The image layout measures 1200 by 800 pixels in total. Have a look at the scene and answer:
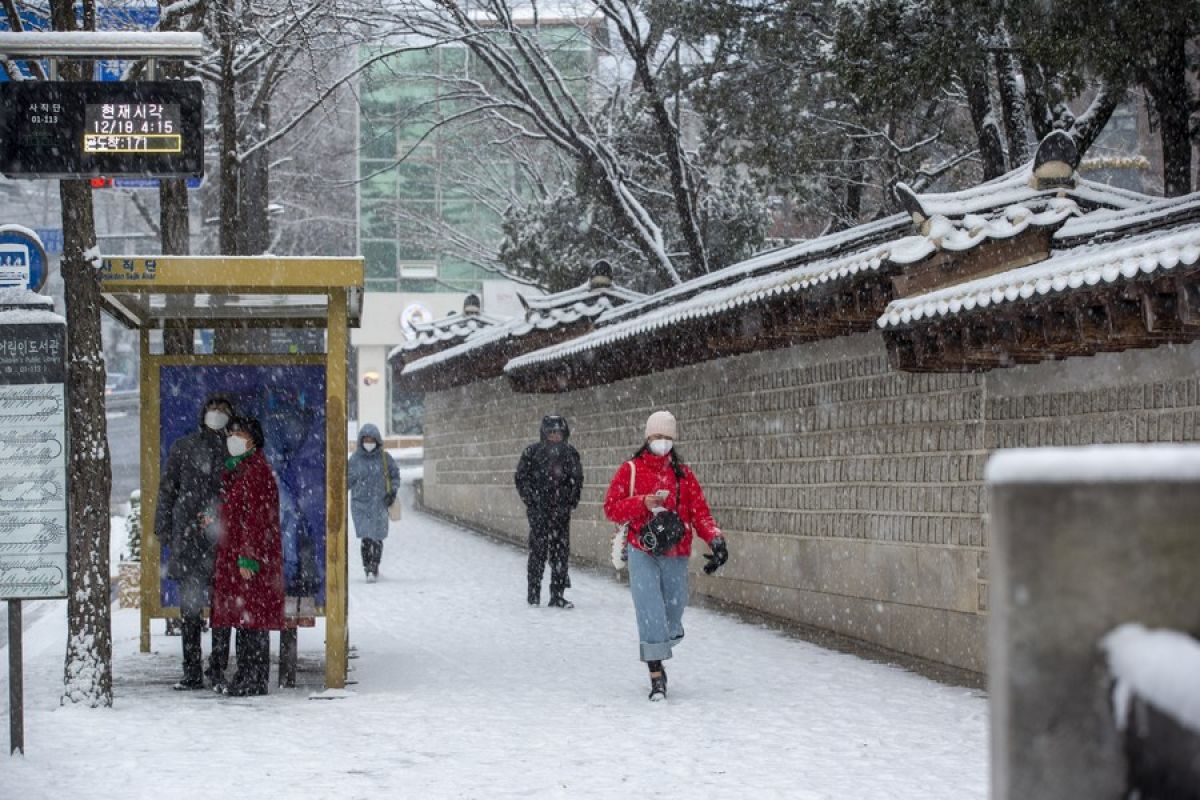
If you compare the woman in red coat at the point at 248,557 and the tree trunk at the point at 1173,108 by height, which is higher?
the tree trunk at the point at 1173,108

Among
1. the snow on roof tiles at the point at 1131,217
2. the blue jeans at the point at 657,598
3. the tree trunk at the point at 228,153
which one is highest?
the tree trunk at the point at 228,153

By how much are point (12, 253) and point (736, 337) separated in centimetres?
651

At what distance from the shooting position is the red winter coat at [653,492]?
920 centimetres

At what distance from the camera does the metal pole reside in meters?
7.21

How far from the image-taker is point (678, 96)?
854 inches

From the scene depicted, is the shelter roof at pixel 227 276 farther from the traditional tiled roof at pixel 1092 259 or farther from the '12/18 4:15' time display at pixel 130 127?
the traditional tiled roof at pixel 1092 259

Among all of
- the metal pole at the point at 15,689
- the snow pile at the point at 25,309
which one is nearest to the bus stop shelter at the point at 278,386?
the snow pile at the point at 25,309

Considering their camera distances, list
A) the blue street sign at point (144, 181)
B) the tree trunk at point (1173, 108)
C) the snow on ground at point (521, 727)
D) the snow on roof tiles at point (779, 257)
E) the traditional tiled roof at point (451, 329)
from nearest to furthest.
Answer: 1. the snow on ground at point (521, 727)
2. the blue street sign at point (144, 181)
3. the snow on roof tiles at point (779, 257)
4. the tree trunk at point (1173, 108)
5. the traditional tiled roof at point (451, 329)

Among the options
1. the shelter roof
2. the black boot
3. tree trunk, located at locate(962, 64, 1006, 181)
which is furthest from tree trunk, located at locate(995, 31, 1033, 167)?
the black boot

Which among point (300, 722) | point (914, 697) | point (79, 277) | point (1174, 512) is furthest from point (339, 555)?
point (1174, 512)

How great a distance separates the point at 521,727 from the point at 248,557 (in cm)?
203

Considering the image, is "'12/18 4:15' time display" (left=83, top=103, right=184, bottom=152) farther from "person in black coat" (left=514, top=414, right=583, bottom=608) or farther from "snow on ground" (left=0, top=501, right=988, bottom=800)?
"person in black coat" (left=514, top=414, right=583, bottom=608)

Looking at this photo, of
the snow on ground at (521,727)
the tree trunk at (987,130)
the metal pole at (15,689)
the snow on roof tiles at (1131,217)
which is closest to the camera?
the snow on ground at (521,727)

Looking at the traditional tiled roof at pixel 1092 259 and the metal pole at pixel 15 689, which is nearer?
the metal pole at pixel 15 689
